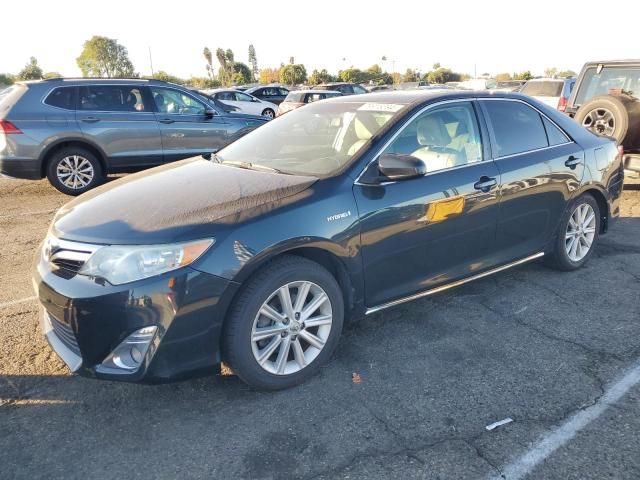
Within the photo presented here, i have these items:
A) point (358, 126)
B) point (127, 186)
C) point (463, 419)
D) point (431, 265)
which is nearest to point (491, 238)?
point (431, 265)

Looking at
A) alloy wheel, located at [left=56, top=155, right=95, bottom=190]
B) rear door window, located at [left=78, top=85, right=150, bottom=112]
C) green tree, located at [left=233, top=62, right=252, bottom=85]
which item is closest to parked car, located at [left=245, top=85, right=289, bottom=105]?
rear door window, located at [left=78, top=85, right=150, bottom=112]

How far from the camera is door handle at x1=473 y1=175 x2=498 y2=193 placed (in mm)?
3654

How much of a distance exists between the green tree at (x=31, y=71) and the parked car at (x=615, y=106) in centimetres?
8379

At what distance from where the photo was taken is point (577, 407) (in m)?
2.76

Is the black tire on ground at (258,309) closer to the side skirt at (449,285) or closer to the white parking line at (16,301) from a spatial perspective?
the side skirt at (449,285)

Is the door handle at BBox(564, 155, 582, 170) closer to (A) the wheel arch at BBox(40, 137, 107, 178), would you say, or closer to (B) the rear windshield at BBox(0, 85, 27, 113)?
(A) the wheel arch at BBox(40, 137, 107, 178)

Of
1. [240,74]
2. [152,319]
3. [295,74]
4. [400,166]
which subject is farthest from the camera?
[240,74]

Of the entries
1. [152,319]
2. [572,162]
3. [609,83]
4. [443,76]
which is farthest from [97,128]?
[443,76]

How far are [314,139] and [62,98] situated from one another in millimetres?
5473

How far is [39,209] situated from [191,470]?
604cm

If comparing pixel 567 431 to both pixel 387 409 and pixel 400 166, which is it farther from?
pixel 400 166

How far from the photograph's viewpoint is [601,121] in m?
7.14

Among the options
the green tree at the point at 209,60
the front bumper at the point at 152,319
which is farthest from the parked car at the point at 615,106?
the green tree at the point at 209,60

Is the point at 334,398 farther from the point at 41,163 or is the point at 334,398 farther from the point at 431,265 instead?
the point at 41,163
